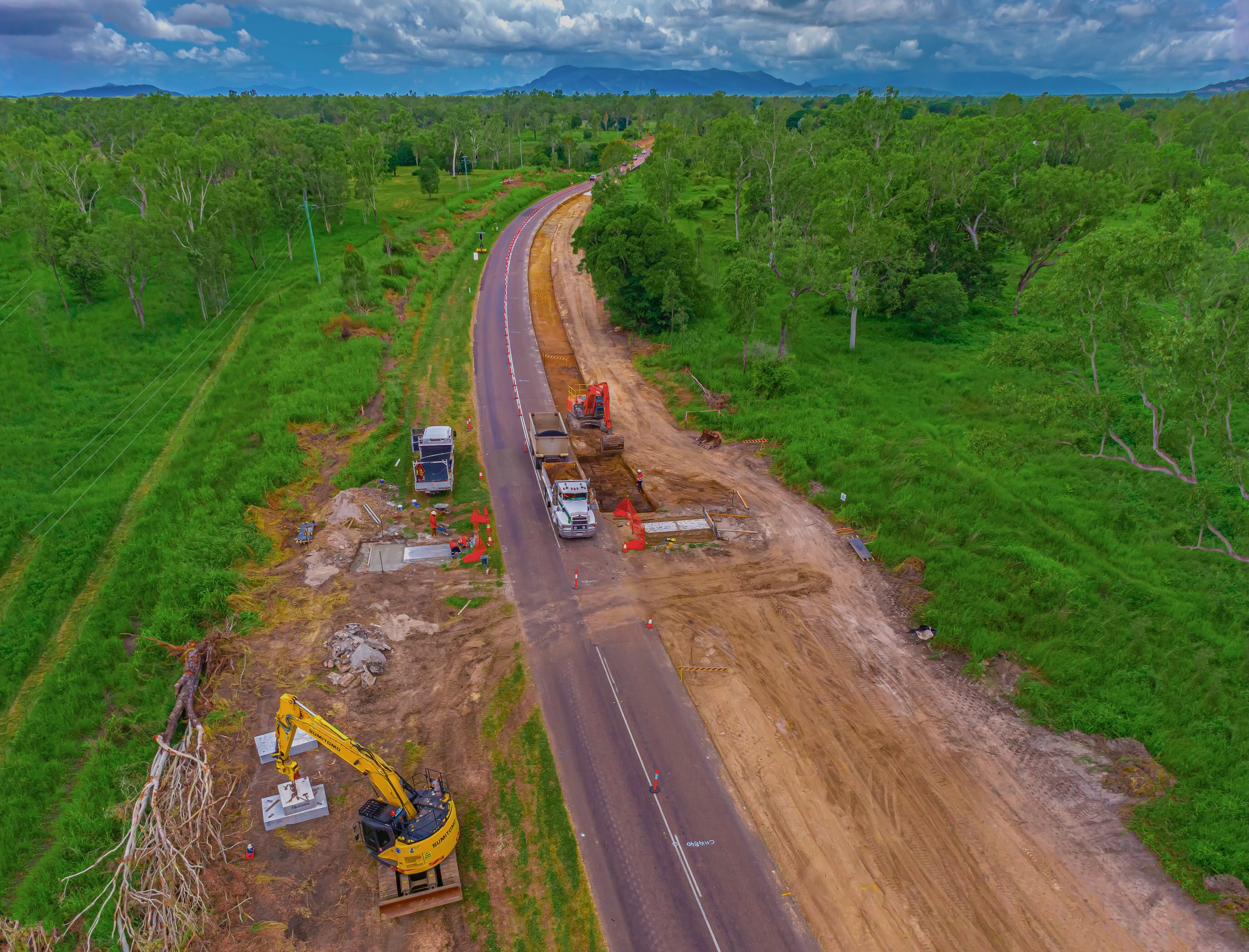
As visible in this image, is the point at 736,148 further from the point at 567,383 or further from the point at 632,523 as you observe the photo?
the point at 632,523

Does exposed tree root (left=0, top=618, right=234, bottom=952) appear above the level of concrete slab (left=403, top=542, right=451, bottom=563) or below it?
below

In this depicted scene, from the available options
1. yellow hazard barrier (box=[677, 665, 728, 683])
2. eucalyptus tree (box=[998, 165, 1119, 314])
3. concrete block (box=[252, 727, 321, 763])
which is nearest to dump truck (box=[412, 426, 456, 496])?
concrete block (box=[252, 727, 321, 763])

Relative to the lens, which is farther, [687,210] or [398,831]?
[687,210]

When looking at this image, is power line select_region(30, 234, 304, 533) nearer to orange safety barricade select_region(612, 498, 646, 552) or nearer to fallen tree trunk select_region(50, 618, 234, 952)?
fallen tree trunk select_region(50, 618, 234, 952)

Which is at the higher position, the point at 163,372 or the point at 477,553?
the point at 163,372

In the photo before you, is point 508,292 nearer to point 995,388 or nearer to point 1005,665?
point 995,388

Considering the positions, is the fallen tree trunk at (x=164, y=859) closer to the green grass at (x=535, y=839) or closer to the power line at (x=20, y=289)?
the green grass at (x=535, y=839)

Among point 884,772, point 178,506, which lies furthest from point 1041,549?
point 178,506
